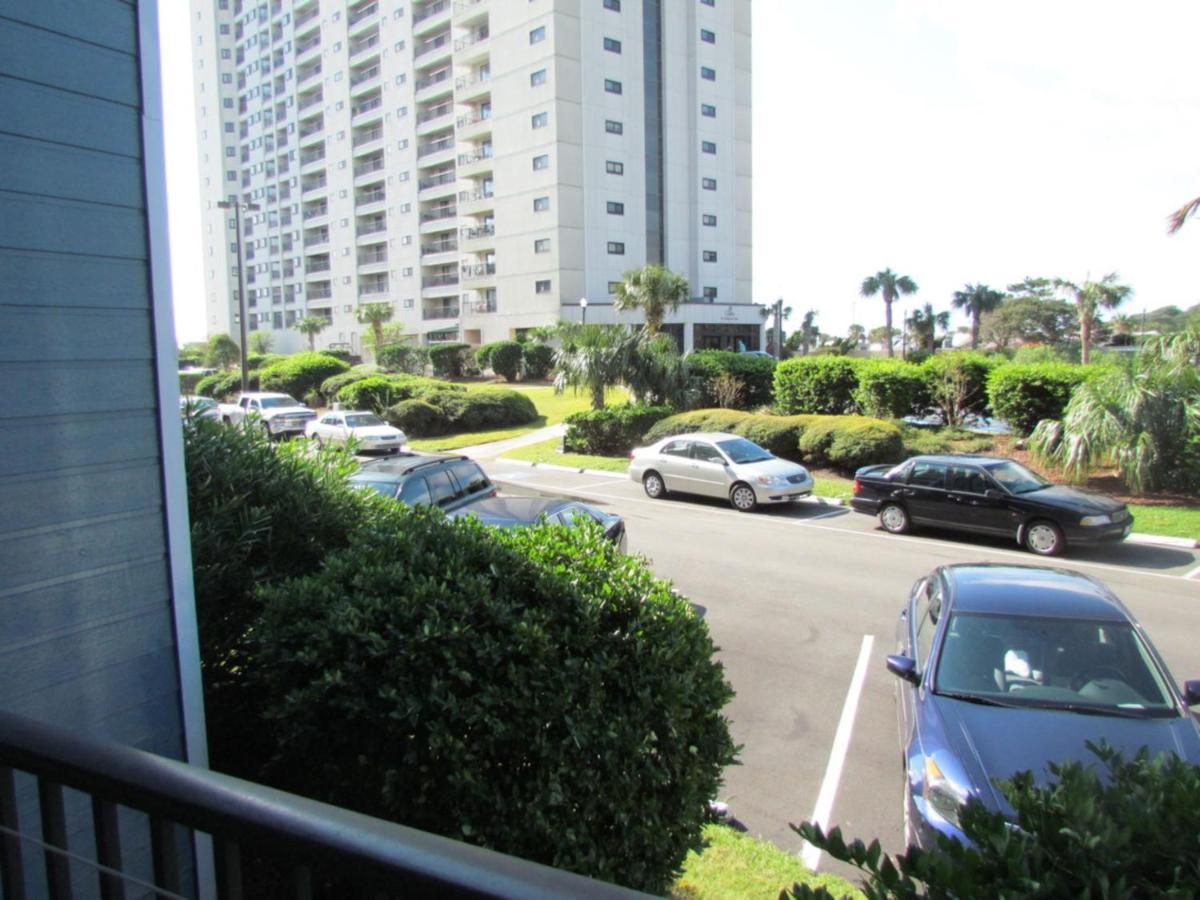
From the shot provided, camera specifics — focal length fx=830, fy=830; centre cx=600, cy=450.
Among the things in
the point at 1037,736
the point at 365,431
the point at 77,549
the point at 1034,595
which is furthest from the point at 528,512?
the point at 365,431

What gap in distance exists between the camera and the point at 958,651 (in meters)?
5.76

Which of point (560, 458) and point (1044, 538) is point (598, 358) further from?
point (1044, 538)

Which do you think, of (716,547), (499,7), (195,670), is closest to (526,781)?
(195,670)

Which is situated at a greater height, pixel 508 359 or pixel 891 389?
pixel 508 359

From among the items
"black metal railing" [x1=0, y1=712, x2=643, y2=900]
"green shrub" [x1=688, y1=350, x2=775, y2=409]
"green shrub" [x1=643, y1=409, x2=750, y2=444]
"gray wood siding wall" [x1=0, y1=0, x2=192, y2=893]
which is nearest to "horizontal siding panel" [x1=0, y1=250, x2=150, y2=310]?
"gray wood siding wall" [x1=0, y1=0, x2=192, y2=893]

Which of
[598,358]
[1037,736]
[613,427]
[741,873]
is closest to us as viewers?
[741,873]

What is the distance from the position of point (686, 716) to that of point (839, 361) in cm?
2362

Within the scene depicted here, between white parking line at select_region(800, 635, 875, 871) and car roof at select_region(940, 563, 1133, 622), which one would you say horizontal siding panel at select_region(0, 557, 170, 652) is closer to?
white parking line at select_region(800, 635, 875, 871)

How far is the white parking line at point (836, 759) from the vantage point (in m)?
5.29

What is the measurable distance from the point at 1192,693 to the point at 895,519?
10093 mm

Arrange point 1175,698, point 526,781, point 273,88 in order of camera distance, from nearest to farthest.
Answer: point 526,781
point 1175,698
point 273,88

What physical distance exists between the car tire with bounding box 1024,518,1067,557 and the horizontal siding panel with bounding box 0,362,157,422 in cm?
1357

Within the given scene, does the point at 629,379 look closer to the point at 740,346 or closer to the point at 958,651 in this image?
the point at 958,651

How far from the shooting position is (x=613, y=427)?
1016 inches
